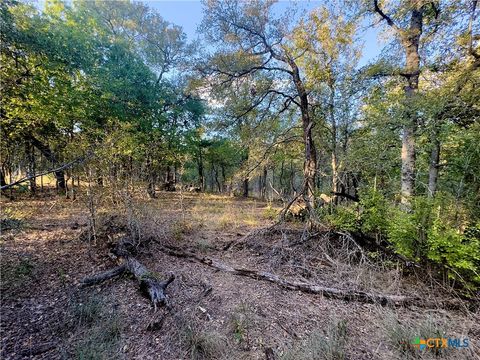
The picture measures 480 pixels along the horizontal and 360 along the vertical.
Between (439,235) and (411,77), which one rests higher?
(411,77)

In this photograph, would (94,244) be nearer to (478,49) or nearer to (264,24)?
(264,24)

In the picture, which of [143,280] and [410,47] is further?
[410,47]

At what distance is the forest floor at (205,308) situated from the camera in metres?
1.98

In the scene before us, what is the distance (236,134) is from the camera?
704cm

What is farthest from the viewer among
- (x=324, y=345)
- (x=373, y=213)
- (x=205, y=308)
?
(x=373, y=213)

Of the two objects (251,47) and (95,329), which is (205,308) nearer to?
→ (95,329)

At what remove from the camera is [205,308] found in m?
2.65

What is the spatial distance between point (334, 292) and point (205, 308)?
72.9 inches

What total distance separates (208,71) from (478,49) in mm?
5802

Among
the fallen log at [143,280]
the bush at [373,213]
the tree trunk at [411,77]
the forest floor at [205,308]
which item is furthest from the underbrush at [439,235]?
the fallen log at [143,280]

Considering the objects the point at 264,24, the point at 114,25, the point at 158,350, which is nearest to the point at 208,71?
the point at 264,24

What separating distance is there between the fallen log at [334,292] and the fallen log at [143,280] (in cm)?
102

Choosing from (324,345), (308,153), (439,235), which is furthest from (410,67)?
(324,345)

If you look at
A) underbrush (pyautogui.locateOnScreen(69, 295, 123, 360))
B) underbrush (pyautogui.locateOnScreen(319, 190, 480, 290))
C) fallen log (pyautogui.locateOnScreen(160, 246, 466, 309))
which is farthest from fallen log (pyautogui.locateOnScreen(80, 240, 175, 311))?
underbrush (pyautogui.locateOnScreen(319, 190, 480, 290))
